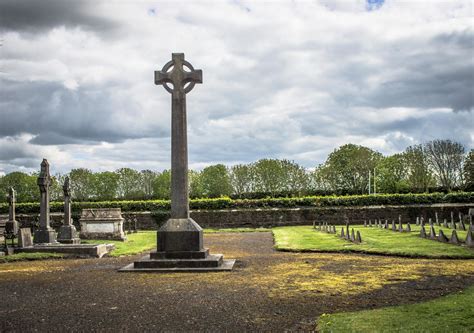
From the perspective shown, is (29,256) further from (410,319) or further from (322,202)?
(322,202)

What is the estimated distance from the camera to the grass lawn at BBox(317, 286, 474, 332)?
5.64 meters

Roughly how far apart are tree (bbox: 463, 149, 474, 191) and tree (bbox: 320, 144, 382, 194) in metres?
10.8

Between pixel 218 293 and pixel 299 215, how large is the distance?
24413mm

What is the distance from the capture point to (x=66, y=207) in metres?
20.3

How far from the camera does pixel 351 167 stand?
56562mm

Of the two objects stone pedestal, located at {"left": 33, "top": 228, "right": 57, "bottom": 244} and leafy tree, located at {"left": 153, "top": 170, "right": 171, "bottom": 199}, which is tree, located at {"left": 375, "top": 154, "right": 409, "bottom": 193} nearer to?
leafy tree, located at {"left": 153, "top": 170, "right": 171, "bottom": 199}

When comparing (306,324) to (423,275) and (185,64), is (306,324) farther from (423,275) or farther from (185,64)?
(185,64)

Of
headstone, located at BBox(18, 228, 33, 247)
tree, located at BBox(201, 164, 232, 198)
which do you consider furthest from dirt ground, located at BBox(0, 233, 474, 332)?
tree, located at BBox(201, 164, 232, 198)

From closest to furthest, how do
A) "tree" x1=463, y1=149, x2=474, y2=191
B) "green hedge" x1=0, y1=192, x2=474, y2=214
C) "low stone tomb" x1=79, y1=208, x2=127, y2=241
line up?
"low stone tomb" x1=79, y1=208, x2=127, y2=241
"green hedge" x1=0, y1=192, x2=474, y2=214
"tree" x1=463, y1=149, x2=474, y2=191

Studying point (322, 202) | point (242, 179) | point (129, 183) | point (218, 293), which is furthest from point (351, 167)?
point (218, 293)

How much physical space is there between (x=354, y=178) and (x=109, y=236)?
39.6 meters

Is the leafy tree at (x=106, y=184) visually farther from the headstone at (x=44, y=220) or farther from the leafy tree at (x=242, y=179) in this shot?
the headstone at (x=44, y=220)

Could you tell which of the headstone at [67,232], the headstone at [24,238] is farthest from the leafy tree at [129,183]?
the headstone at [24,238]

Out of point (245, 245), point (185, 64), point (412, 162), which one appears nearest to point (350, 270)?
point (185, 64)
